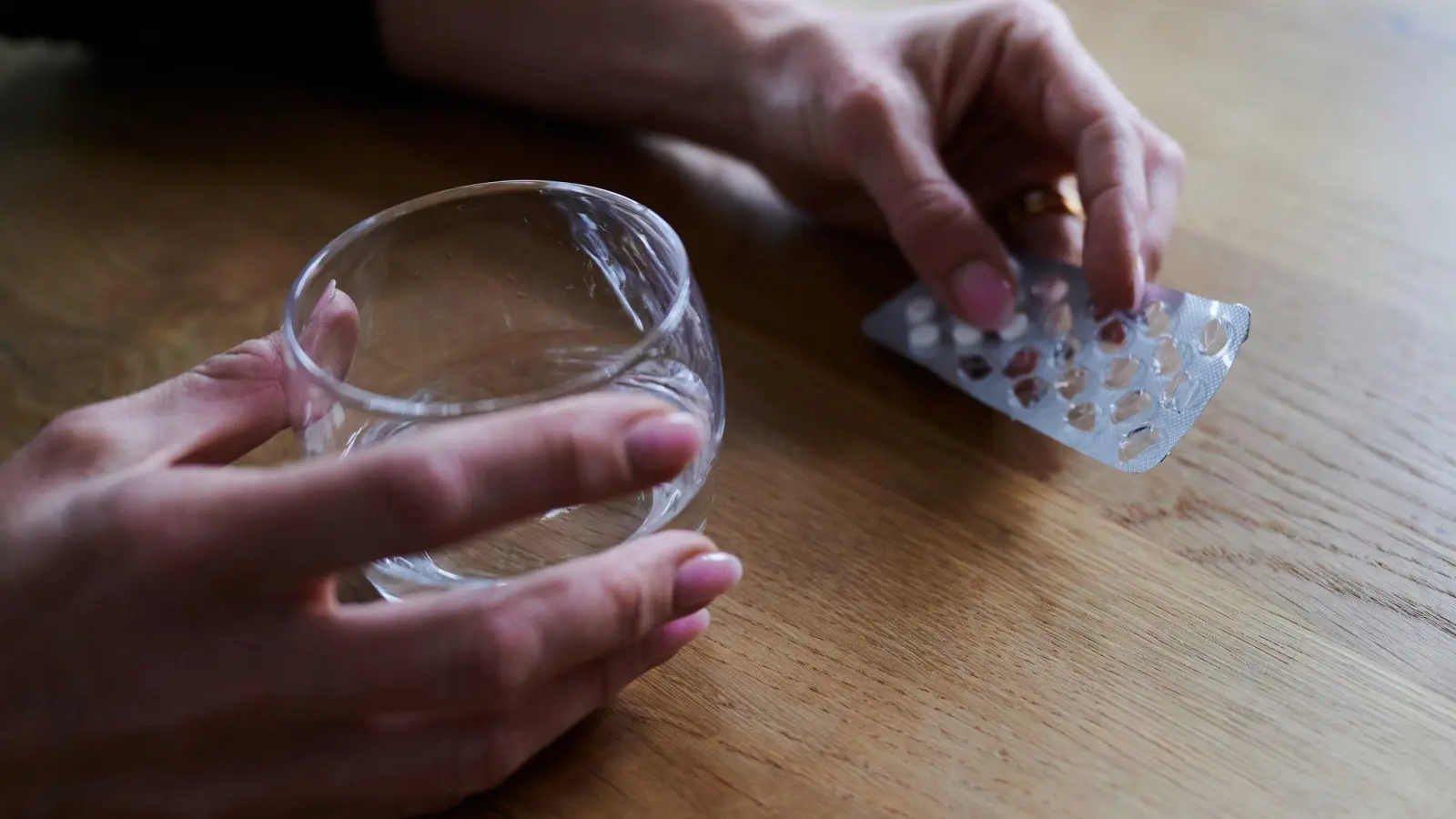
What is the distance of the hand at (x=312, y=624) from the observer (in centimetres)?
27

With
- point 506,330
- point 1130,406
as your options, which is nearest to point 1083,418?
point 1130,406

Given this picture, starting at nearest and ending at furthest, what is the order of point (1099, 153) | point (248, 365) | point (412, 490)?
point (412, 490) → point (248, 365) → point (1099, 153)

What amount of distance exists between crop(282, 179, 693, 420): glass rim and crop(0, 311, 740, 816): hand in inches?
0.5

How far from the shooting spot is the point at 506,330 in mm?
453

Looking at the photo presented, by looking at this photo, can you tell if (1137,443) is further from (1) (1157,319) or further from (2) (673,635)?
(2) (673,635)

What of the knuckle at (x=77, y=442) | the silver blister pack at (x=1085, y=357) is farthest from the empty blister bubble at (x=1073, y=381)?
the knuckle at (x=77, y=442)

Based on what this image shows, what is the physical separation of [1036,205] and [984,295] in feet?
0.28

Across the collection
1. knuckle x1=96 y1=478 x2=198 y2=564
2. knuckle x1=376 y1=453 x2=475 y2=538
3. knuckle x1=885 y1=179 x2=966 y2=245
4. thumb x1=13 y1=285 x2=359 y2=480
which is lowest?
knuckle x1=885 y1=179 x2=966 y2=245

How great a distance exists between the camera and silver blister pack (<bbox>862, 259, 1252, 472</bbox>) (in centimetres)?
42

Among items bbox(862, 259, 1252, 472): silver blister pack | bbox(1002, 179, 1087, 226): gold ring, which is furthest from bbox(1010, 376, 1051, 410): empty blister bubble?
bbox(1002, 179, 1087, 226): gold ring

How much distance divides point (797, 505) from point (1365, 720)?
7.6 inches

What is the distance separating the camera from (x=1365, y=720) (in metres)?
0.35

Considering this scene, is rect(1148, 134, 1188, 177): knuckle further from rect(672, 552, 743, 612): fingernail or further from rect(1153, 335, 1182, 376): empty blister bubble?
rect(672, 552, 743, 612): fingernail

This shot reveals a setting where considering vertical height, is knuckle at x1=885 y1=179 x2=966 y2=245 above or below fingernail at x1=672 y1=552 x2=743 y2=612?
above
